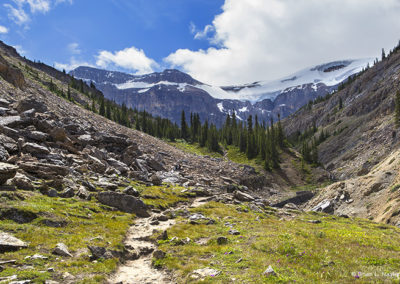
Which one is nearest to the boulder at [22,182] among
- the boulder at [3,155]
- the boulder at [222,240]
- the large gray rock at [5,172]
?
the large gray rock at [5,172]

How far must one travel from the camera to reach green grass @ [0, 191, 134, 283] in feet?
34.8

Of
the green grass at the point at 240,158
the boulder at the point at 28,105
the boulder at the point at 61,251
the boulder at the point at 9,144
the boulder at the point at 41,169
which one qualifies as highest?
the boulder at the point at 28,105

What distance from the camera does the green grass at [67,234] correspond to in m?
10.6

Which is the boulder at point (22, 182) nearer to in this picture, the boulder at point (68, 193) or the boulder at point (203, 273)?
the boulder at point (68, 193)

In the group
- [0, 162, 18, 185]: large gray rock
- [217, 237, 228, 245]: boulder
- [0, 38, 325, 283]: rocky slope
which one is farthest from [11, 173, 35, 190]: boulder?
[217, 237, 228, 245]: boulder

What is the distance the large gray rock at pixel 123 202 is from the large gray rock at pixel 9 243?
1109cm

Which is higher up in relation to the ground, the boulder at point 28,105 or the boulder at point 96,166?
the boulder at point 28,105

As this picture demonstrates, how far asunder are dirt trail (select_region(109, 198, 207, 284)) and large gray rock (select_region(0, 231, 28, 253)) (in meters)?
4.94

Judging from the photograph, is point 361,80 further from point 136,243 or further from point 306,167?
point 136,243

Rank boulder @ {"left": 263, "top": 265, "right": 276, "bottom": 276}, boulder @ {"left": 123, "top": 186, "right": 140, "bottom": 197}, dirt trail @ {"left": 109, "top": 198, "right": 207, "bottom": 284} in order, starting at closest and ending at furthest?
1. boulder @ {"left": 263, "top": 265, "right": 276, "bottom": 276}
2. dirt trail @ {"left": 109, "top": 198, "right": 207, "bottom": 284}
3. boulder @ {"left": 123, "top": 186, "right": 140, "bottom": 197}

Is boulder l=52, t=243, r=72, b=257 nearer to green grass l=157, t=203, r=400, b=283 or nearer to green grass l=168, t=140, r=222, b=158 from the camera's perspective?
green grass l=157, t=203, r=400, b=283

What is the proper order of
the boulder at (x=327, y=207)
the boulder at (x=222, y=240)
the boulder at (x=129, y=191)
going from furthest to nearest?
1. the boulder at (x=327, y=207)
2. the boulder at (x=129, y=191)
3. the boulder at (x=222, y=240)

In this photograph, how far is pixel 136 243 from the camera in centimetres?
1688

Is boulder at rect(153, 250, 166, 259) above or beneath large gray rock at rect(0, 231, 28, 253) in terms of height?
beneath
